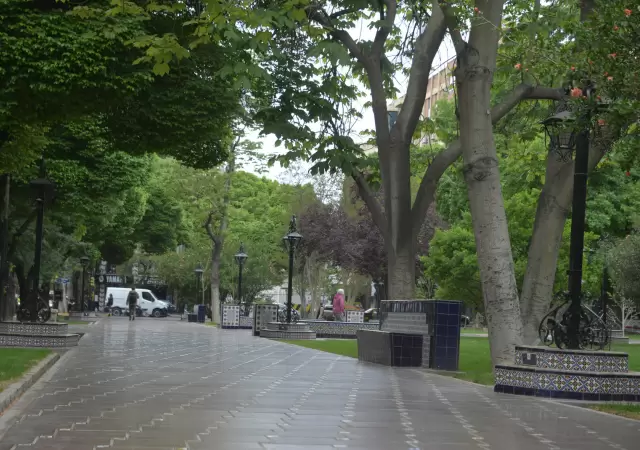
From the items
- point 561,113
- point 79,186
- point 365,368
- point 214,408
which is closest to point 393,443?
point 214,408

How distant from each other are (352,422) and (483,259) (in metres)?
7.25

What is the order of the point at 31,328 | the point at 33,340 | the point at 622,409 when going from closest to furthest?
the point at 622,409 < the point at 33,340 < the point at 31,328

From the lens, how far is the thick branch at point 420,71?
2014cm

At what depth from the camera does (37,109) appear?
63.9 ft

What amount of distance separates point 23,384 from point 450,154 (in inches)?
391

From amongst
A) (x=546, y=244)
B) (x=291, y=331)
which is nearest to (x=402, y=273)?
(x=546, y=244)

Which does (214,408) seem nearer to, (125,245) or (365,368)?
(365,368)

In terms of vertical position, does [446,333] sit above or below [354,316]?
above

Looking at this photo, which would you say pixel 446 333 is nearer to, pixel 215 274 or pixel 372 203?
pixel 372 203

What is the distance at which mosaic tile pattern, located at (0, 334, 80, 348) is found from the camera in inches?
905

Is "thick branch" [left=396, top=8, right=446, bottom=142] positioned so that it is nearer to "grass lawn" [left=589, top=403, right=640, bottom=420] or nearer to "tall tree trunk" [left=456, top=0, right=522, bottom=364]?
"tall tree trunk" [left=456, top=0, right=522, bottom=364]

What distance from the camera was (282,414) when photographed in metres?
10.7

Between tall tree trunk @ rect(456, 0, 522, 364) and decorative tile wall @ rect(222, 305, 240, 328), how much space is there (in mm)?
32430

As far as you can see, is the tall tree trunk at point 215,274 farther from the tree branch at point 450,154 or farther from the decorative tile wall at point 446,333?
the decorative tile wall at point 446,333
